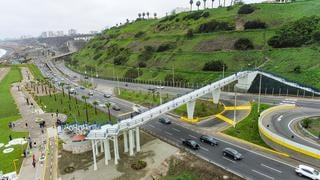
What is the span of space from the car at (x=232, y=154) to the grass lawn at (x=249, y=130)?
7.71m

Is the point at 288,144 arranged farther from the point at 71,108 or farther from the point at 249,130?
the point at 71,108

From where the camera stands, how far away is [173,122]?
68.4 metres

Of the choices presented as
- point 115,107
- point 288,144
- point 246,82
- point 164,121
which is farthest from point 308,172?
point 115,107

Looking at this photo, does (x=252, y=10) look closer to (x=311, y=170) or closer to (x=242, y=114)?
(x=242, y=114)

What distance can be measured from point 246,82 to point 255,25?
52341 millimetres

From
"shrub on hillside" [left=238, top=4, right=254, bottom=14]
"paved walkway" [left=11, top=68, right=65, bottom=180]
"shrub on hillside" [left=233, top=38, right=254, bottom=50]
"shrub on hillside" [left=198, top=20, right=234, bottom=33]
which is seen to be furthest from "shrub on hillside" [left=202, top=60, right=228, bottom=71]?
"paved walkway" [left=11, top=68, right=65, bottom=180]

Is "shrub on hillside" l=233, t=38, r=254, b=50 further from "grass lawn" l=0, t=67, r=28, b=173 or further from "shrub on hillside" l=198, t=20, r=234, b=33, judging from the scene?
"grass lawn" l=0, t=67, r=28, b=173

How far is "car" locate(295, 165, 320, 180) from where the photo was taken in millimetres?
38625

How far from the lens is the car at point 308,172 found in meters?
38.6

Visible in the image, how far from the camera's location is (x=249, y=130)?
5812cm

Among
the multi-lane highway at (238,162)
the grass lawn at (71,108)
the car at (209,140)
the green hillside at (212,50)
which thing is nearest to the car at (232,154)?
the multi-lane highway at (238,162)

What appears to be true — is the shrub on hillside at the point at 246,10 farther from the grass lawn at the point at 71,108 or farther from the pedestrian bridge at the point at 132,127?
the grass lawn at the point at 71,108

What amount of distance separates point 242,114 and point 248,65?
39.1 metres

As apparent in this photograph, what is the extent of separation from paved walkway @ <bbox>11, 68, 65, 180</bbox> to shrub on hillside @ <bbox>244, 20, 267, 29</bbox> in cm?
9746
